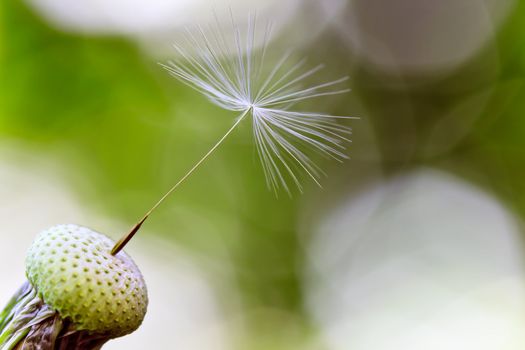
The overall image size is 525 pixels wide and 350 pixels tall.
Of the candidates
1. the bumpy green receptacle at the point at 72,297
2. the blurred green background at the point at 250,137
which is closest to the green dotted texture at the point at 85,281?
the bumpy green receptacle at the point at 72,297

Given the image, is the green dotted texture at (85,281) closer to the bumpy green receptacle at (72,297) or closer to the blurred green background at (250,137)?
the bumpy green receptacle at (72,297)

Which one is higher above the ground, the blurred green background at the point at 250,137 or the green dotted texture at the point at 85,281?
the blurred green background at the point at 250,137

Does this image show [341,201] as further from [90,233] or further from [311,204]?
[90,233]

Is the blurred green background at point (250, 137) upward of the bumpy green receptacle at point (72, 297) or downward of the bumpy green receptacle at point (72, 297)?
upward

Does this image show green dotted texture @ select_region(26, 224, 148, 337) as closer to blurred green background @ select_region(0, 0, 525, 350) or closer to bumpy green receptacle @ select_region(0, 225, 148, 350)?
bumpy green receptacle @ select_region(0, 225, 148, 350)

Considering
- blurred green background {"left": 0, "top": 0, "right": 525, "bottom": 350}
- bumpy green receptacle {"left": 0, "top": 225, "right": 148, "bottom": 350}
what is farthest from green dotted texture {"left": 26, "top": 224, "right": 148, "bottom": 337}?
blurred green background {"left": 0, "top": 0, "right": 525, "bottom": 350}

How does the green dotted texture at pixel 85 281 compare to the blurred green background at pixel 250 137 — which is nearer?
the green dotted texture at pixel 85 281
